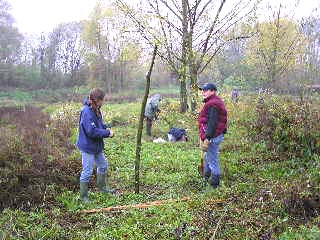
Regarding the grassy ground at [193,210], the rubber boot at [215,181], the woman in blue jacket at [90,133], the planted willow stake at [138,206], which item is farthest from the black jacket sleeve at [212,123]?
the woman in blue jacket at [90,133]

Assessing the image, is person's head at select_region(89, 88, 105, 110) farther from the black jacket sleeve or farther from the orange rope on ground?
the black jacket sleeve

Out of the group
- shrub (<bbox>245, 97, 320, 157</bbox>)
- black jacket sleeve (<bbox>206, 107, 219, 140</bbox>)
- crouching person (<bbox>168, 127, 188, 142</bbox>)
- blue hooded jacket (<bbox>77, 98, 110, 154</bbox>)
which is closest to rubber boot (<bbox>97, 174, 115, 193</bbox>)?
blue hooded jacket (<bbox>77, 98, 110, 154</bbox>)

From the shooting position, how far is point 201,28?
18094 mm

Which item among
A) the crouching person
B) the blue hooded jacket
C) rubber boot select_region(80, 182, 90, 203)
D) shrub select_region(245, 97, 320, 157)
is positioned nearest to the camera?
the blue hooded jacket

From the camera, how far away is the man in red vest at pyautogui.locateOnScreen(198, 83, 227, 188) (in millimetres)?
7352

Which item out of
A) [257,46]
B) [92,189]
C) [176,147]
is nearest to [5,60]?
[257,46]

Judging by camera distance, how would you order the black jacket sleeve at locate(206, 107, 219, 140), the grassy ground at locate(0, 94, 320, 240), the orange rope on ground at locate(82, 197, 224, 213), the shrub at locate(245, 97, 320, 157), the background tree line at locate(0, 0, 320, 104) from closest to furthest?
the grassy ground at locate(0, 94, 320, 240) < the orange rope on ground at locate(82, 197, 224, 213) < the black jacket sleeve at locate(206, 107, 219, 140) < the shrub at locate(245, 97, 320, 157) < the background tree line at locate(0, 0, 320, 104)

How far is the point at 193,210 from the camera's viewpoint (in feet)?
20.4

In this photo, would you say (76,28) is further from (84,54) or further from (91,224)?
(91,224)

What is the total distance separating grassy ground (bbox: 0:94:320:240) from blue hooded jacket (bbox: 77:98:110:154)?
947 mm

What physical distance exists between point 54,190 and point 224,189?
310 centimetres

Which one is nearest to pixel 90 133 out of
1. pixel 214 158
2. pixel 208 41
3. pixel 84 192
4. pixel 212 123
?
pixel 84 192

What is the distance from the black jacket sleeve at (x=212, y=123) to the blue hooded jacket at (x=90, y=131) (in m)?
1.80

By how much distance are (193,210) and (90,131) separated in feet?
7.28
